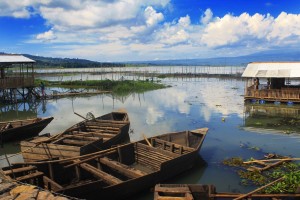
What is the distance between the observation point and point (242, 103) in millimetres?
30750

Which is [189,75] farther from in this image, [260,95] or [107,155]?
[107,155]

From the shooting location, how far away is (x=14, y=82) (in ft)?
97.2

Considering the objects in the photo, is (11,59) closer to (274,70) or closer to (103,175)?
(103,175)

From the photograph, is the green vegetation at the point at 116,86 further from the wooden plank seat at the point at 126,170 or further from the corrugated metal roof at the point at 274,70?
the wooden plank seat at the point at 126,170

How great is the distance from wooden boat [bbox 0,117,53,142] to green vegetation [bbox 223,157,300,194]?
34.6 ft

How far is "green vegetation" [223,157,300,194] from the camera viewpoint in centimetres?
973

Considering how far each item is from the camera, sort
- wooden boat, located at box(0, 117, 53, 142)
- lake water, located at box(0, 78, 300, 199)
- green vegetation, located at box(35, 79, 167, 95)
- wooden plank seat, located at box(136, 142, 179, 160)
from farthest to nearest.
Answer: green vegetation, located at box(35, 79, 167, 95), wooden boat, located at box(0, 117, 53, 142), lake water, located at box(0, 78, 300, 199), wooden plank seat, located at box(136, 142, 179, 160)

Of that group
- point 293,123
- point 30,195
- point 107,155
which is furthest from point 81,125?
point 293,123

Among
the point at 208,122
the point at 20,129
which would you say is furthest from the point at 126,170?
the point at 208,122

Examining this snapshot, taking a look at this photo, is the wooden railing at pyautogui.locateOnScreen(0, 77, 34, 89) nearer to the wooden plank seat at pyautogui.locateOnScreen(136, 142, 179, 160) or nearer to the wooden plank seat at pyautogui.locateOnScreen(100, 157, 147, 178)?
the wooden plank seat at pyautogui.locateOnScreen(136, 142, 179, 160)

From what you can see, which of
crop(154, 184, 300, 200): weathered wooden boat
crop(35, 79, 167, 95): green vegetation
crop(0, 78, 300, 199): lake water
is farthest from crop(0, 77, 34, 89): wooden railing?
crop(154, 184, 300, 200): weathered wooden boat

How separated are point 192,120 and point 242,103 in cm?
1055

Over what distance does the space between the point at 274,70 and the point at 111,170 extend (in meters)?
24.8

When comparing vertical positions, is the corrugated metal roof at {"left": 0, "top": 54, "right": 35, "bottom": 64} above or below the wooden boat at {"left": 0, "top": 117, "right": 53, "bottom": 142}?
above
